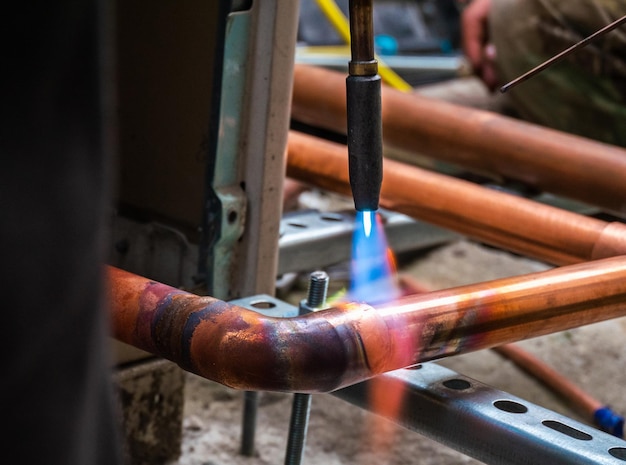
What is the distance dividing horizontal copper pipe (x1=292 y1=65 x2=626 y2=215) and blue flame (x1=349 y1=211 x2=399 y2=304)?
17cm

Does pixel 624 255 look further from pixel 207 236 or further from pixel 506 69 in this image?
pixel 506 69

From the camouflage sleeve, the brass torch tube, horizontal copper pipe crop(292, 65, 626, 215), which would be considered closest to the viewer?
the brass torch tube

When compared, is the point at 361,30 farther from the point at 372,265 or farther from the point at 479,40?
the point at 479,40

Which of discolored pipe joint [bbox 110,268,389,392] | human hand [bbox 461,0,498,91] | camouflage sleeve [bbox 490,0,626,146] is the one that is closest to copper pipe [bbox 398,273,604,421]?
camouflage sleeve [bbox 490,0,626,146]

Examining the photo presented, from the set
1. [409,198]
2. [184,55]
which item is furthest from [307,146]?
[184,55]

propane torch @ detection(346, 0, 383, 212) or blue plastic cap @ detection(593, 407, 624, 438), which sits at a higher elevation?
propane torch @ detection(346, 0, 383, 212)

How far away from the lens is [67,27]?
Result: 0.40m

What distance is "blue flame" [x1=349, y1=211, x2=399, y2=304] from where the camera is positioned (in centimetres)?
→ 136

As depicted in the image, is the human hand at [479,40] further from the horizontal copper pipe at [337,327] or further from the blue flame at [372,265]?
the horizontal copper pipe at [337,327]

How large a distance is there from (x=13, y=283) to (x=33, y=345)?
3cm

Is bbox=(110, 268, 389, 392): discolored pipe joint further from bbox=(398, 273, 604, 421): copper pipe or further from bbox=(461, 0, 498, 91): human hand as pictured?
bbox=(461, 0, 498, 91): human hand

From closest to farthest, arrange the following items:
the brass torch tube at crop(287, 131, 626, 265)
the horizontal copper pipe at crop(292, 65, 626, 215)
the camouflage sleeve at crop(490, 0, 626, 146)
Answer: the brass torch tube at crop(287, 131, 626, 265) < the horizontal copper pipe at crop(292, 65, 626, 215) < the camouflage sleeve at crop(490, 0, 626, 146)

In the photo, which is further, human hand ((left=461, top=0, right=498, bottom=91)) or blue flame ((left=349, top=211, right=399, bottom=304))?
human hand ((left=461, top=0, right=498, bottom=91))

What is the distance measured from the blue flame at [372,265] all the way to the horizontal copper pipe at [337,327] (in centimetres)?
26
